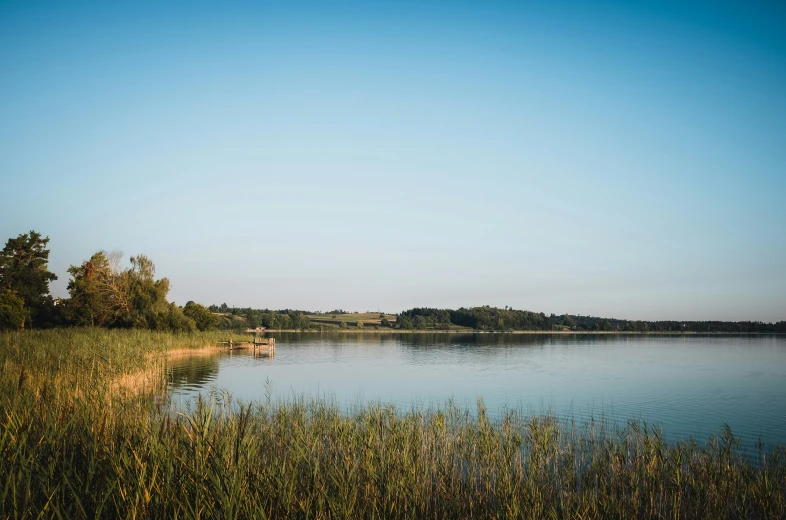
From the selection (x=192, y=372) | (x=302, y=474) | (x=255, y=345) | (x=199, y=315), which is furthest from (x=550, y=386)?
(x=199, y=315)

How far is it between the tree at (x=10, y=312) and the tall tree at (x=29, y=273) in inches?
395

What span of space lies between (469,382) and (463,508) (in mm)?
25094

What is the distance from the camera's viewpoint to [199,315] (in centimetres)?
6519

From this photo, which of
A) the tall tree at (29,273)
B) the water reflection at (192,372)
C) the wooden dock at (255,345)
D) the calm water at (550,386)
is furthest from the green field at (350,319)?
the water reflection at (192,372)

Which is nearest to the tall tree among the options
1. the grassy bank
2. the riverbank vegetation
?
the riverbank vegetation

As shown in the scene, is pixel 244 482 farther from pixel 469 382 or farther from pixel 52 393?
pixel 469 382

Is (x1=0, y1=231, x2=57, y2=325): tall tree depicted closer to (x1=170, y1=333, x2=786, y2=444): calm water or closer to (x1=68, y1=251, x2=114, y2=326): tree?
(x1=68, y1=251, x2=114, y2=326): tree

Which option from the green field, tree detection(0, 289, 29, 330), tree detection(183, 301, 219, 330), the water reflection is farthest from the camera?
the green field

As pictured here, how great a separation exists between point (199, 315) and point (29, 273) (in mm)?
18254

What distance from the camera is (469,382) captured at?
105ft

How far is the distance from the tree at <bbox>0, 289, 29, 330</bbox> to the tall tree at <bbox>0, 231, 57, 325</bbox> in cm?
1004

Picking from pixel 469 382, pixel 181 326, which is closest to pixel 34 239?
pixel 181 326

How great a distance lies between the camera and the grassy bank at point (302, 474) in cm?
546

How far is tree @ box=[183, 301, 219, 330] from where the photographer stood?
2549 inches
